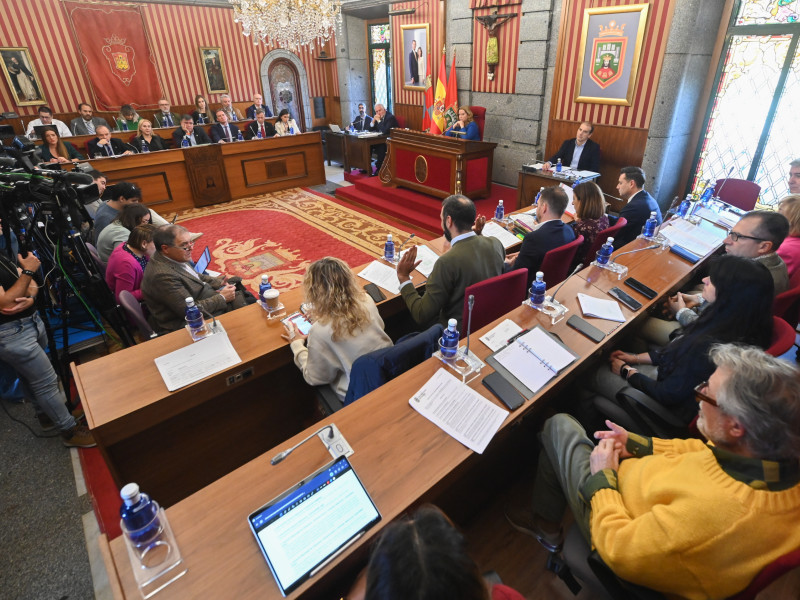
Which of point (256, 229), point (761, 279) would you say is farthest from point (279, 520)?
point (256, 229)

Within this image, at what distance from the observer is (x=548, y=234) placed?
9.23 feet

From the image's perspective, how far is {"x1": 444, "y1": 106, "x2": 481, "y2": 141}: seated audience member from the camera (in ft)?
20.5

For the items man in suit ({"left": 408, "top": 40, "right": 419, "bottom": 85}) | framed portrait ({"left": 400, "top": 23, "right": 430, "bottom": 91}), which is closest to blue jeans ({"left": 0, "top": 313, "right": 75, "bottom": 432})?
framed portrait ({"left": 400, "top": 23, "right": 430, "bottom": 91})

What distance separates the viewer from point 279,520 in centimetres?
118

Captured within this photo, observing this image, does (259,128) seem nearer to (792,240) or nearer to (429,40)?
(429,40)

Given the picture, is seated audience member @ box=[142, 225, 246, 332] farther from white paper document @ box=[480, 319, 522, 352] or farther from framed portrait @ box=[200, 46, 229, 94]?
framed portrait @ box=[200, 46, 229, 94]

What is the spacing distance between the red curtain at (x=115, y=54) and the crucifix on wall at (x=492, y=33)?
635cm

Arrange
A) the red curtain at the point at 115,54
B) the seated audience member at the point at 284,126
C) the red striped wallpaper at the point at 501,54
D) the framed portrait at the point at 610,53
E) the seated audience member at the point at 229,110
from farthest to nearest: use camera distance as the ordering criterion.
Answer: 1. the seated audience member at the point at 229,110
2. the seated audience member at the point at 284,126
3. the red curtain at the point at 115,54
4. the red striped wallpaper at the point at 501,54
5. the framed portrait at the point at 610,53

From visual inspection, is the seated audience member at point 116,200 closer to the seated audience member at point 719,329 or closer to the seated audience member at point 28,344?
the seated audience member at point 28,344

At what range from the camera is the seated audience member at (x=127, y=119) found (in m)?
7.37

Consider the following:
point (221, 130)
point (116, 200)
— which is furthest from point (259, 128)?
point (116, 200)

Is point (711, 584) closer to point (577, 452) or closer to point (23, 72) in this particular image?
point (577, 452)

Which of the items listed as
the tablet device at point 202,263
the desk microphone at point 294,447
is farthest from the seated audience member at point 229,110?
the desk microphone at point 294,447

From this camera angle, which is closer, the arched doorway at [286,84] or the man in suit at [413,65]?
the man in suit at [413,65]
